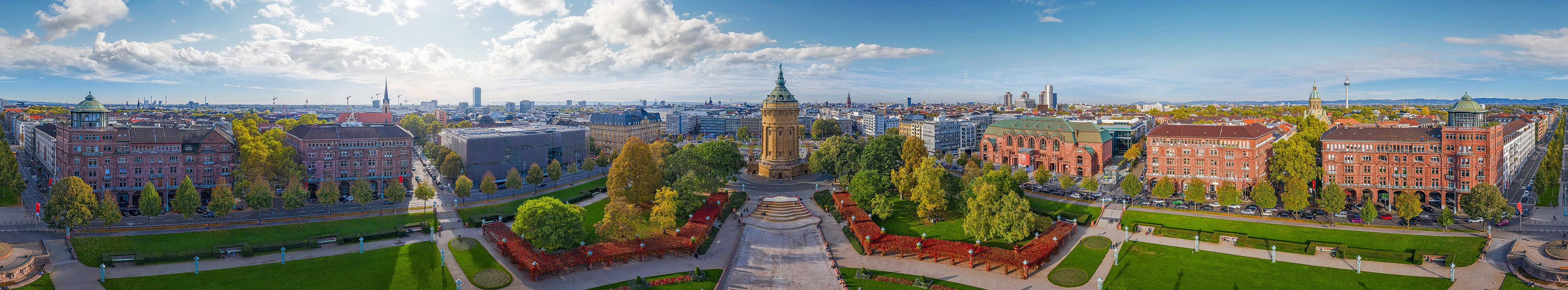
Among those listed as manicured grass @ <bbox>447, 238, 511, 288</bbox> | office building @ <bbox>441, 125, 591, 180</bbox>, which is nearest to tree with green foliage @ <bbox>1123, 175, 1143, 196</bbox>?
manicured grass @ <bbox>447, 238, 511, 288</bbox>

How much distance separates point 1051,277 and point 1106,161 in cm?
7604

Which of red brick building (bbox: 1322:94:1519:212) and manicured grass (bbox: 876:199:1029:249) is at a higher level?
red brick building (bbox: 1322:94:1519:212)

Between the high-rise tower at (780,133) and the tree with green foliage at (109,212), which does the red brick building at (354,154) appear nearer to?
the tree with green foliage at (109,212)

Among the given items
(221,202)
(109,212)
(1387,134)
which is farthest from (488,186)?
(1387,134)

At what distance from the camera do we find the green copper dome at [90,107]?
78.8m

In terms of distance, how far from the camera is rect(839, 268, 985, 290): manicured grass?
164 feet

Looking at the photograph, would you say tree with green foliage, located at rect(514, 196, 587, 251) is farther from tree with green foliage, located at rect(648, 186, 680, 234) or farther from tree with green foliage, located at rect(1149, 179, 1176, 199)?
tree with green foliage, located at rect(1149, 179, 1176, 199)

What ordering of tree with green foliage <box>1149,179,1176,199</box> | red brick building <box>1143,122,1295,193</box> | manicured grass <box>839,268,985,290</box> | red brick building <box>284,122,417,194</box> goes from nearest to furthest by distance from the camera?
manicured grass <box>839,268,985,290</box>, tree with green foliage <box>1149,179,1176,199</box>, red brick building <box>1143,122,1295,193</box>, red brick building <box>284,122,417,194</box>

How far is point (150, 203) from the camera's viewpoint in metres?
65.1

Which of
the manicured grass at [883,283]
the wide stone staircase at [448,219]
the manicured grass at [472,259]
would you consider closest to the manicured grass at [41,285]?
the manicured grass at [472,259]

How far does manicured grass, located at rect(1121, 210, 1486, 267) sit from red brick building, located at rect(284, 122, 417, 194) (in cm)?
8382

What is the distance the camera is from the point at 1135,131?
5714 inches

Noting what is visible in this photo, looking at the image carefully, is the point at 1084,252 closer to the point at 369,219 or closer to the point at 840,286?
the point at 840,286

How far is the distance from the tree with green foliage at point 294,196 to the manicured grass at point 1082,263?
222 ft
